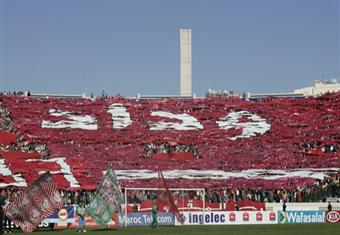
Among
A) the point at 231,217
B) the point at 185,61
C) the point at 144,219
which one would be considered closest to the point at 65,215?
the point at 144,219

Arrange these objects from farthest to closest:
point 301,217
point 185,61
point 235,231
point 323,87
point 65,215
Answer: point 323,87, point 185,61, point 301,217, point 65,215, point 235,231

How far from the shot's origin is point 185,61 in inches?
3824

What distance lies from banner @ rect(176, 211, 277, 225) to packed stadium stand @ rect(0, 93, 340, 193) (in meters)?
11.3

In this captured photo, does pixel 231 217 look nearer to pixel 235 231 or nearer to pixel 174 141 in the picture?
pixel 235 231

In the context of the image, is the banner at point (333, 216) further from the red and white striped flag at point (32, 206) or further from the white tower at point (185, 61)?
the white tower at point (185, 61)

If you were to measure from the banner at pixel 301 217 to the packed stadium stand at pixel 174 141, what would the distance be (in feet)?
39.0

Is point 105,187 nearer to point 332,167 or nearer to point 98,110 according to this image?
point 332,167

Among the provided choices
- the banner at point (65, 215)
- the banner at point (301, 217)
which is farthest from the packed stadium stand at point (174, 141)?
the banner at point (65, 215)

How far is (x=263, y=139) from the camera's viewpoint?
75.2 meters

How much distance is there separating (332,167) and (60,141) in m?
23.1

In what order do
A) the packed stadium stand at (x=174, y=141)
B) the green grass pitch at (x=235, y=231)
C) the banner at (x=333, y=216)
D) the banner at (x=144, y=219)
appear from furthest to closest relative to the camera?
the packed stadium stand at (x=174, y=141), the banner at (x=333, y=216), the banner at (x=144, y=219), the green grass pitch at (x=235, y=231)

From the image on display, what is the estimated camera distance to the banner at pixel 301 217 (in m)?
52.4

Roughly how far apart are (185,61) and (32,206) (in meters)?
55.5

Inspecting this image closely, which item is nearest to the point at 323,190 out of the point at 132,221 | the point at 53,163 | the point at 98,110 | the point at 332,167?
the point at 332,167
